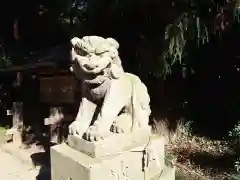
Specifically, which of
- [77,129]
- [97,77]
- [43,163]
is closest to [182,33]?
[97,77]

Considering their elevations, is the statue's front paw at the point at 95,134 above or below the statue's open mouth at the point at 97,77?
below

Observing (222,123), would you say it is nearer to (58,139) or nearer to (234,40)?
(234,40)

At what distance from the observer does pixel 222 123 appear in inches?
205

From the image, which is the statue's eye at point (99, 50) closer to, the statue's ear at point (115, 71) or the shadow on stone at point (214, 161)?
the statue's ear at point (115, 71)

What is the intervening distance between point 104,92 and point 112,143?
37 centimetres

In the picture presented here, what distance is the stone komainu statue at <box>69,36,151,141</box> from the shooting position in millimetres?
2664

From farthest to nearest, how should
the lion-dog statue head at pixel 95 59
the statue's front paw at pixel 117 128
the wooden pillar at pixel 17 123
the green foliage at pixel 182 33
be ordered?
the wooden pillar at pixel 17 123 → the green foliage at pixel 182 33 → the statue's front paw at pixel 117 128 → the lion-dog statue head at pixel 95 59

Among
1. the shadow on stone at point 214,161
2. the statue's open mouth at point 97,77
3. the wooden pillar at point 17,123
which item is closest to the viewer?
the statue's open mouth at point 97,77

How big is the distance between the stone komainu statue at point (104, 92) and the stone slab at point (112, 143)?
4 cm

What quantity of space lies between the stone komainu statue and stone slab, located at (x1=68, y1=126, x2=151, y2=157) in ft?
0.13

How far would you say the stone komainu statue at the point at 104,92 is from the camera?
2.66 metres

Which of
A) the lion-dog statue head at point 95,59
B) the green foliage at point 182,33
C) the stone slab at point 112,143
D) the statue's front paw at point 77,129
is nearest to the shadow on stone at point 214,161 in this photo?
the green foliage at point 182,33

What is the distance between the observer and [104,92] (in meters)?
2.84

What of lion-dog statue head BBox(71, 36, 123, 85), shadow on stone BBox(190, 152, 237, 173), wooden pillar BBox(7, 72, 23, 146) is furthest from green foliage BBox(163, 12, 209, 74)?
wooden pillar BBox(7, 72, 23, 146)
